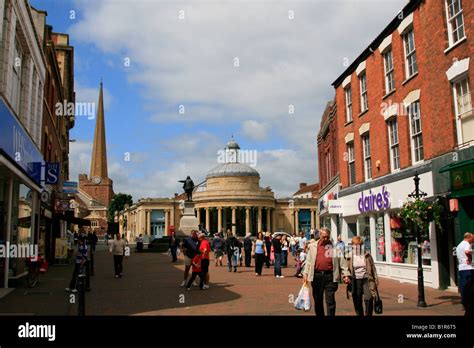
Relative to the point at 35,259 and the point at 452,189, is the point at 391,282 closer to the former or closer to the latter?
the point at 452,189

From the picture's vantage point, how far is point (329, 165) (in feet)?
101

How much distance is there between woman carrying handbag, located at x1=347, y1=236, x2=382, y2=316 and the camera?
30.8 feet

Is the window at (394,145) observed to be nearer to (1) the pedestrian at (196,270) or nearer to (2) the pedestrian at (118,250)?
(1) the pedestrian at (196,270)

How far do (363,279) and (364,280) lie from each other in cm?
3

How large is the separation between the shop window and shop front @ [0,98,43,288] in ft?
Result: 46.4

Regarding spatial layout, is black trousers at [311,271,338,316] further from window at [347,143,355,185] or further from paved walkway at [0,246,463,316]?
window at [347,143,355,185]

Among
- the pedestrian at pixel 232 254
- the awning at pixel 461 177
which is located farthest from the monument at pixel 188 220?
the awning at pixel 461 177

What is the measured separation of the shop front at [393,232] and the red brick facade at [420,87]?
0.96m

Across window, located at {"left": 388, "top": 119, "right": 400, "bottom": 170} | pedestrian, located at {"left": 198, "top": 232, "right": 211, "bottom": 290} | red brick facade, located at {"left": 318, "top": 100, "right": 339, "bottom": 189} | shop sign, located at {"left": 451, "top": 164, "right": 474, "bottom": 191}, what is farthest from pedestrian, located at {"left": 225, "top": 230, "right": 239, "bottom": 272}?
shop sign, located at {"left": 451, "top": 164, "right": 474, "bottom": 191}

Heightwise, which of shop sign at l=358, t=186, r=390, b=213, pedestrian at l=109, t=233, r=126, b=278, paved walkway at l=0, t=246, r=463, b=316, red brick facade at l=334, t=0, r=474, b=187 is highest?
red brick facade at l=334, t=0, r=474, b=187

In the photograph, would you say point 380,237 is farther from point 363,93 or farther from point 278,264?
point 363,93

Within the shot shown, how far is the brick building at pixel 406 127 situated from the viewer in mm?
14523
